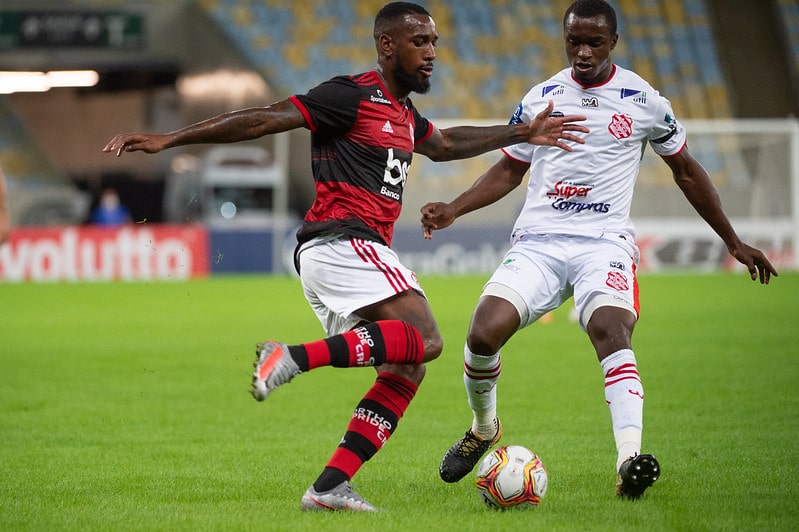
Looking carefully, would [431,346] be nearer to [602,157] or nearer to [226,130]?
[226,130]

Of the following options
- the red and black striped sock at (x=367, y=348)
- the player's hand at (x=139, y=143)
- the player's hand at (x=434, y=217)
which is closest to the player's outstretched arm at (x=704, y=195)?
the player's hand at (x=434, y=217)

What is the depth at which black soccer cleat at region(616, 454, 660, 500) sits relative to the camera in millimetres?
4980

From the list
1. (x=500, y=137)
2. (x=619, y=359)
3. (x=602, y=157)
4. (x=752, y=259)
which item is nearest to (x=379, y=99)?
(x=500, y=137)

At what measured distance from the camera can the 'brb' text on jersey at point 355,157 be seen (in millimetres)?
5094

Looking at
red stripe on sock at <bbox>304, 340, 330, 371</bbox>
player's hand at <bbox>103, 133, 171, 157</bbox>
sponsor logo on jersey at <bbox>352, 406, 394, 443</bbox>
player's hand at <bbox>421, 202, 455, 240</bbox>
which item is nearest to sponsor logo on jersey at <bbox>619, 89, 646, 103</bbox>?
player's hand at <bbox>421, 202, 455, 240</bbox>

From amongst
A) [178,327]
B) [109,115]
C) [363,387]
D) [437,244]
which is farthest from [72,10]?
[363,387]

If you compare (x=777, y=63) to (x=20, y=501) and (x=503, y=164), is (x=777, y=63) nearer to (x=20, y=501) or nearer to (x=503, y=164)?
(x=503, y=164)

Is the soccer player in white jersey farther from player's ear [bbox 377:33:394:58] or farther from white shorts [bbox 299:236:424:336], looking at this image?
player's ear [bbox 377:33:394:58]

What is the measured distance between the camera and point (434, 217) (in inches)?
224

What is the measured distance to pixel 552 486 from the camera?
5508 mm

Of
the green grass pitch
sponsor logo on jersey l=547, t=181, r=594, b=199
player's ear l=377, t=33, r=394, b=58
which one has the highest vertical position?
player's ear l=377, t=33, r=394, b=58

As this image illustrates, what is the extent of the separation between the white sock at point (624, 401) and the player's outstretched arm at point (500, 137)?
1068 mm

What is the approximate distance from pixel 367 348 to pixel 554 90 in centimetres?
211

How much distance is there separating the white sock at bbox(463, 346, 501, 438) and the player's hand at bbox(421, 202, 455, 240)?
627 millimetres
